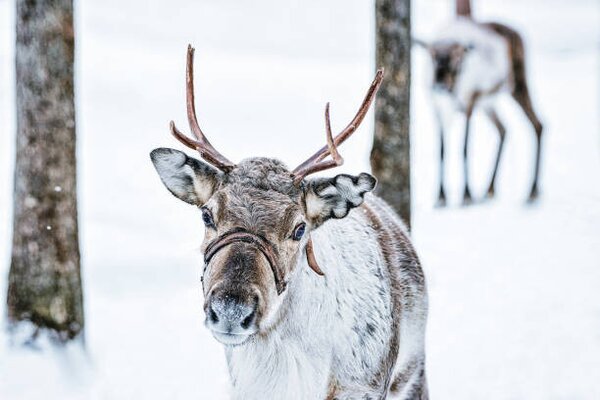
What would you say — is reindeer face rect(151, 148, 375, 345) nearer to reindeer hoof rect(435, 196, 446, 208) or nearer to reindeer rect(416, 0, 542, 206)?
reindeer hoof rect(435, 196, 446, 208)

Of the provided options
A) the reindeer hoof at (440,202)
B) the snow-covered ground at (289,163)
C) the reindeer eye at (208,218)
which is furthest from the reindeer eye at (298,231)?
the reindeer hoof at (440,202)

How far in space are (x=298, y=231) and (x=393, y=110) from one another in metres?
3.50

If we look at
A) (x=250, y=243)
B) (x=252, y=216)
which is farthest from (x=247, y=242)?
(x=252, y=216)

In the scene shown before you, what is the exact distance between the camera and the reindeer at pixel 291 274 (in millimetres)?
3354

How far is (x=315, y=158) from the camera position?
3822 millimetres

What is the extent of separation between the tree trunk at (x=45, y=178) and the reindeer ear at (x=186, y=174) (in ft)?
6.78

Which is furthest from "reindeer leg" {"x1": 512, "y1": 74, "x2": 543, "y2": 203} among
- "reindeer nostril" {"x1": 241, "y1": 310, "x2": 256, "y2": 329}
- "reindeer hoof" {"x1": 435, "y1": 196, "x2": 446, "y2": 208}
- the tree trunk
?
"reindeer nostril" {"x1": 241, "y1": 310, "x2": 256, "y2": 329}

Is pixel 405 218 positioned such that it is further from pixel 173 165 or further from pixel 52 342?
pixel 173 165

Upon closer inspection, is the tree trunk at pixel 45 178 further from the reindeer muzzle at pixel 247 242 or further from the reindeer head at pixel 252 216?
the reindeer muzzle at pixel 247 242

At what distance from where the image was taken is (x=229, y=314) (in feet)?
10.4

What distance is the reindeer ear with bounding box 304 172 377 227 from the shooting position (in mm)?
3623

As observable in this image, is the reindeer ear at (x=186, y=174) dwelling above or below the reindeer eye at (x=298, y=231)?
above

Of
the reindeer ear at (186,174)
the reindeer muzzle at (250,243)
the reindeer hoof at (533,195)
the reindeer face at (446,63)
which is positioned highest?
the reindeer face at (446,63)

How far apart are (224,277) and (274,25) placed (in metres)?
23.6
